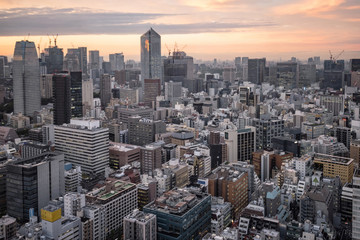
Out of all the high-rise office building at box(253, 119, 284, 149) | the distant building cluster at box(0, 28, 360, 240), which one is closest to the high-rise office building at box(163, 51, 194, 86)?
the distant building cluster at box(0, 28, 360, 240)

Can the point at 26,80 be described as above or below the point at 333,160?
above

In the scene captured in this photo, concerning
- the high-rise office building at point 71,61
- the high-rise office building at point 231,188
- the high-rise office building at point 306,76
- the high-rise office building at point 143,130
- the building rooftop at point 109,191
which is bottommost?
the high-rise office building at point 231,188

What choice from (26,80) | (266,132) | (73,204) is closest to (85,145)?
(73,204)

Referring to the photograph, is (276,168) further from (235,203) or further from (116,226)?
(116,226)

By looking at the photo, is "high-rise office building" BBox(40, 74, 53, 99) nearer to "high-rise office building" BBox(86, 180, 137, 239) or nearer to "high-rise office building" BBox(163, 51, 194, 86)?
"high-rise office building" BBox(163, 51, 194, 86)

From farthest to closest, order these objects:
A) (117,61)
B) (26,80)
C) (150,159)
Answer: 1. (117,61)
2. (26,80)
3. (150,159)

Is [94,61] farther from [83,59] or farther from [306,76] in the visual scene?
[306,76]

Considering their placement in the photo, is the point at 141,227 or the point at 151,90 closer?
the point at 141,227

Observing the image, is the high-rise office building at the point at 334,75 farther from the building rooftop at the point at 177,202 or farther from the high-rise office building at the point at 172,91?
the building rooftop at the point at 177,202

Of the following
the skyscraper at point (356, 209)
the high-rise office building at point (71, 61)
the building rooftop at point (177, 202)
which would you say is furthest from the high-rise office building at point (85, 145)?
the high-rise office building at point (71, 61)
